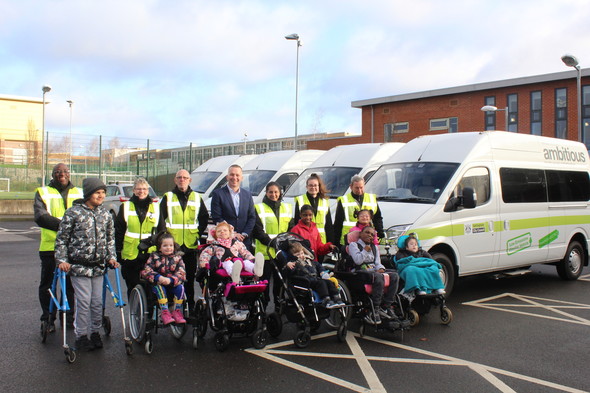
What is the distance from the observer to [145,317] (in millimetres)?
5938

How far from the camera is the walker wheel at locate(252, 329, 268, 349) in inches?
238

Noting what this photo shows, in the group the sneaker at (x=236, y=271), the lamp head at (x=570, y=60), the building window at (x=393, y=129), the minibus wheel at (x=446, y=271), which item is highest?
the building window at (x=393, y=129)

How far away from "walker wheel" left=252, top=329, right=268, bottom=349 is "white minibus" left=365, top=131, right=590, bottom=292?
2.76 m

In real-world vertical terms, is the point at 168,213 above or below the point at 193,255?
above

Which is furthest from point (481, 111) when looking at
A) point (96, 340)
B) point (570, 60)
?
point (96, 340)

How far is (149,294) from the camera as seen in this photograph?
6.11 meters

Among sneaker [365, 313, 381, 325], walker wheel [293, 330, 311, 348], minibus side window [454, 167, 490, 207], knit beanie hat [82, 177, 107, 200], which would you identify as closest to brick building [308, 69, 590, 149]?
minibus side window [454, 167, 490, 207]

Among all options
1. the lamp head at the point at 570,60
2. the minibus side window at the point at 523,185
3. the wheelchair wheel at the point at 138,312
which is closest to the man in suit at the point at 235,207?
the wheelchair wheel at the point at 138,312

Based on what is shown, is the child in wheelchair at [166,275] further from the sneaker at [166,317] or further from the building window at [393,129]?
the building window at [393,129]

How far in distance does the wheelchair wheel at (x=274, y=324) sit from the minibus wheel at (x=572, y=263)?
6.91 meters

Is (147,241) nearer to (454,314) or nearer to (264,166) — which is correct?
(454,314)

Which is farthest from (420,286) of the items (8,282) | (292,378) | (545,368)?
(8,282)

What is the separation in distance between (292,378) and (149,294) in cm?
194

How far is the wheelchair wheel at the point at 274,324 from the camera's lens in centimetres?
638
